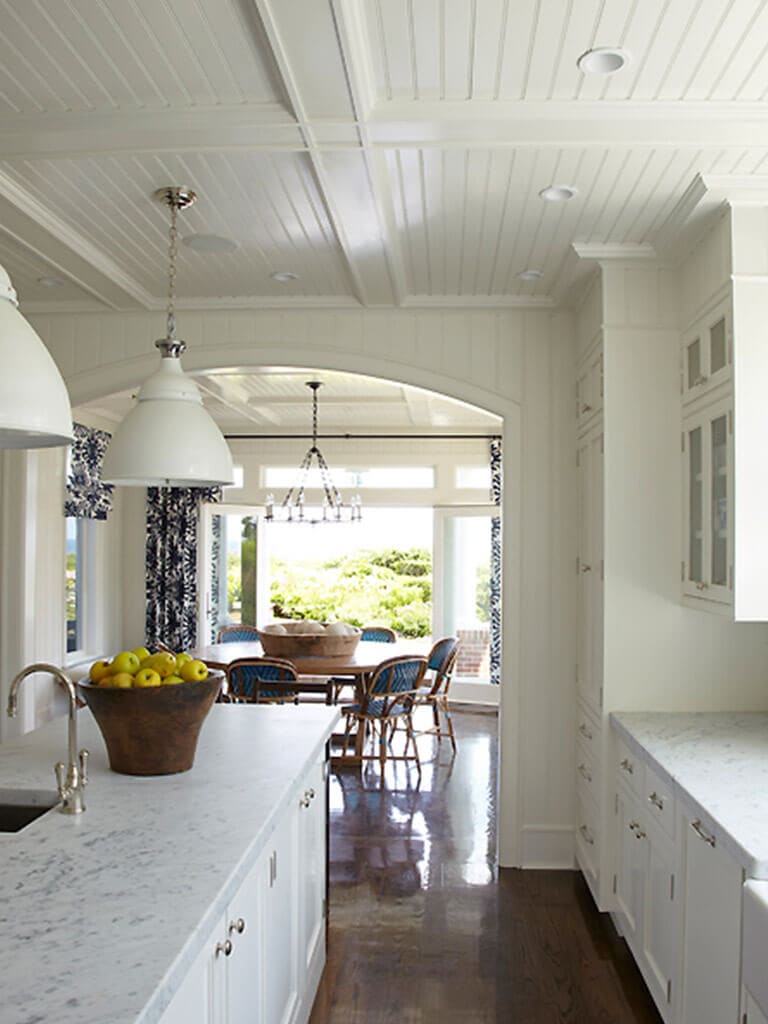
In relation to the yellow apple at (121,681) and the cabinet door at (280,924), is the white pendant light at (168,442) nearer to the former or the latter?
the yellow apple at (121,681)

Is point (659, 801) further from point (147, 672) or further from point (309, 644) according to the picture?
point (309, 644)

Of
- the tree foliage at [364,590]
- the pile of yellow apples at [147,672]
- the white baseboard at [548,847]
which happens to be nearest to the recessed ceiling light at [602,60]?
the pile of yellow apples at [147,672]

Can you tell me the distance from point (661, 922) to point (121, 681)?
184cm

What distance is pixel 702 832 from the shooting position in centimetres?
235

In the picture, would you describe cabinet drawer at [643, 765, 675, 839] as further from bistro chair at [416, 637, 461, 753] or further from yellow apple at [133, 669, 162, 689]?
bistro chair at [416, 637, 461, 753]

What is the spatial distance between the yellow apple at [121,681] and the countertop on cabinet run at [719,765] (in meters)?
1.58

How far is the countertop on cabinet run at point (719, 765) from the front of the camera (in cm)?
212

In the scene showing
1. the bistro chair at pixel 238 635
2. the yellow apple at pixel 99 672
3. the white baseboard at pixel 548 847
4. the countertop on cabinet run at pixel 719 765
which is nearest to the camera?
the countertop on cabinet run at pixel 719 765

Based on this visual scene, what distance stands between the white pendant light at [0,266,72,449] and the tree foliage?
8545mm

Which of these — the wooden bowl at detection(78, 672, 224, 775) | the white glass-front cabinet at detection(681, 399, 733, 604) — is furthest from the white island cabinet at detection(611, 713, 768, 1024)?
the wooden bowl at detection(78, 672, 224, 775)

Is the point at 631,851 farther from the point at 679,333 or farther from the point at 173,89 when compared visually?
the point at 173,89

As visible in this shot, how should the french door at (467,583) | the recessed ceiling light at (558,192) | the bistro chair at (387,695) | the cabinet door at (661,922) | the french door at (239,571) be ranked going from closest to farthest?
the cabinet door at (661,922), the recessed ceiling light at (558,192), the bistro chair at (387,695), the french door at (467,583), the french door at (239,571)

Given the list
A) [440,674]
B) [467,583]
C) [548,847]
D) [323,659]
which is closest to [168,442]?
[548,847]

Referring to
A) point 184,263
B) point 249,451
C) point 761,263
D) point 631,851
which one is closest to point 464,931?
point 631,851
